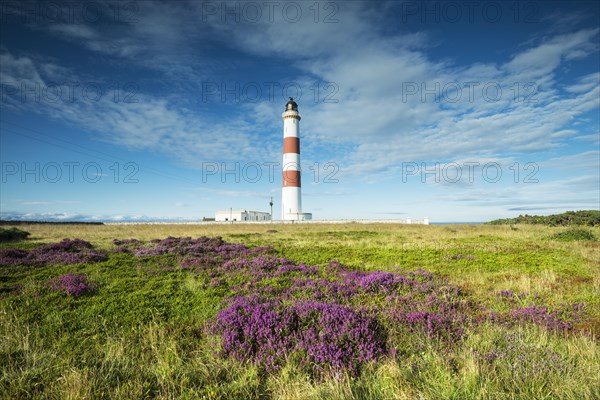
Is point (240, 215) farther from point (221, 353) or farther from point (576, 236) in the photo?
point (221, 353)

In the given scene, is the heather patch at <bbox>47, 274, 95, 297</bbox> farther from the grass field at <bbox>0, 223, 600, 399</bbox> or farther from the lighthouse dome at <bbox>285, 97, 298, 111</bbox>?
the lighthouse dome at <bbox>285, 97, 298, 111</bbox>

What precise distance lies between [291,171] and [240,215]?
29.7 meters

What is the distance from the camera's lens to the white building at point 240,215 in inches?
3157

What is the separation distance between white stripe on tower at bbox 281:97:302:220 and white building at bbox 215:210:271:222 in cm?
2436

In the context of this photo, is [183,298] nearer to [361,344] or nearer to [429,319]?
[361,344]

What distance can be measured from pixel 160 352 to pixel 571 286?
458 inches

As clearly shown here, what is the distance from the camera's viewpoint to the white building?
263ft

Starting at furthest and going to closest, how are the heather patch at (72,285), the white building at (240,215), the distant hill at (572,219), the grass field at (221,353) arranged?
the white building at (240,215), the distant hill at (572,219), the heather patch at (72,285), the grass field at (221,353)

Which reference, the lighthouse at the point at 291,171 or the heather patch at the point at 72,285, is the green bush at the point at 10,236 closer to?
the heather patch at the point at 72,285

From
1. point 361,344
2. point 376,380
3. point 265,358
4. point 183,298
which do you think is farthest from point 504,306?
point 183,298

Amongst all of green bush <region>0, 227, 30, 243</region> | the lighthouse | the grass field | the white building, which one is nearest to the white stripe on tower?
the lighthouse

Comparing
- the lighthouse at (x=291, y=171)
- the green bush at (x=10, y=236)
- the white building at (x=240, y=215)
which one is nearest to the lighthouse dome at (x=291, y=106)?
the lighthouse at (x=291, y=171)

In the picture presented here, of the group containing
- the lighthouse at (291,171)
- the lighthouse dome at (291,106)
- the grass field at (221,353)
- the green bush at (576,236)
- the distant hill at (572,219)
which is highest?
the lighthouse dome at (291,106)

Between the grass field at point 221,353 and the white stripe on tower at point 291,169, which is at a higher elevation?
the white stripe on tower at point 291,169
